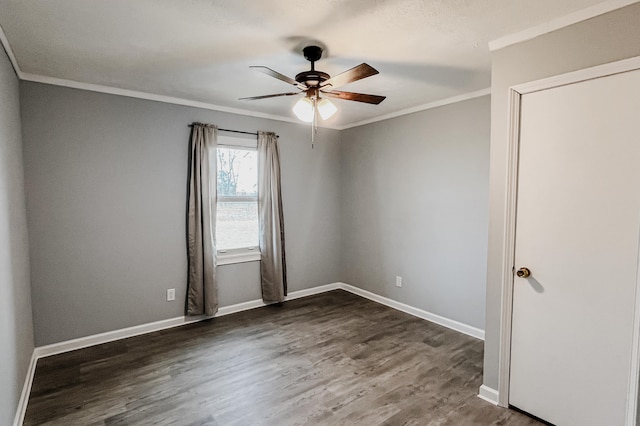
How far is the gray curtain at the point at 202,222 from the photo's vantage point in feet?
11.9

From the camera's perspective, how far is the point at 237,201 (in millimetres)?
4074

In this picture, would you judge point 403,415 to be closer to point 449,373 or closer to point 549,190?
point 449,373

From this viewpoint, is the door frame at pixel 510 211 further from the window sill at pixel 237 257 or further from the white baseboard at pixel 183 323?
the window sill at pixel 237 257

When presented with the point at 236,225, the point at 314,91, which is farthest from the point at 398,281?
the point at 314,91

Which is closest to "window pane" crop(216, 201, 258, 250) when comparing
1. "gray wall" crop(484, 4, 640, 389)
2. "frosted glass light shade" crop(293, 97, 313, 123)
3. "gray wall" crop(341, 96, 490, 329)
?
"gray wall" crop(341, 96, 490, 329)

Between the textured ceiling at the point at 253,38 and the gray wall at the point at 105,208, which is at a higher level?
the textured ceiling at the point at 253,38

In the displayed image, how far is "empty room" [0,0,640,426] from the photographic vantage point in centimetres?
184

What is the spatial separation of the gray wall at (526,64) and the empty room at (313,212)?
13mm

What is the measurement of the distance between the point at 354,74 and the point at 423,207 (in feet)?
7.31

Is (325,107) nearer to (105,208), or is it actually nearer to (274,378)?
(274,378)

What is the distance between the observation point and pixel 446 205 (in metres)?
3.61

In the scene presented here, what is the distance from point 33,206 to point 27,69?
114 centimetres

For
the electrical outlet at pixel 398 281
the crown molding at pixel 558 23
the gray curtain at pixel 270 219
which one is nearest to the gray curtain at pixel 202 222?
the gray curtain at pixel 270 219

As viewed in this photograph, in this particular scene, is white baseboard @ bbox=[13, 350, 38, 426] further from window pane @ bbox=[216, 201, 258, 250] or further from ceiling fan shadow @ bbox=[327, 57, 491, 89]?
ceiling fan shadow @ bbox=[327, 57, 491, 89]
